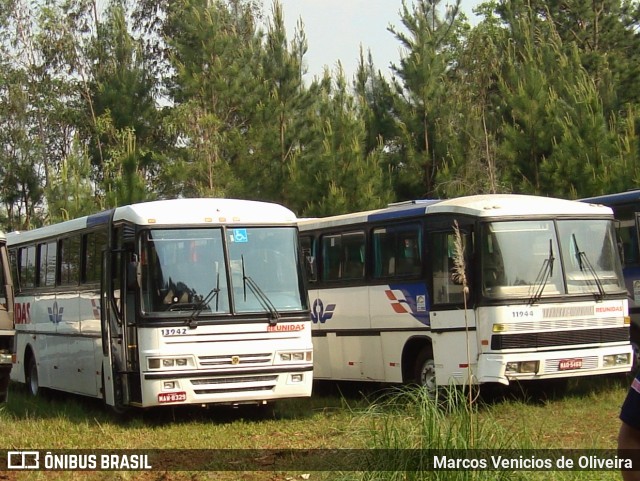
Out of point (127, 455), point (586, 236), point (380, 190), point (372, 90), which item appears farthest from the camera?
point (372, 90)

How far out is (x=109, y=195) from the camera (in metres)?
29.8

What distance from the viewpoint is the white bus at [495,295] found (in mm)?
13234

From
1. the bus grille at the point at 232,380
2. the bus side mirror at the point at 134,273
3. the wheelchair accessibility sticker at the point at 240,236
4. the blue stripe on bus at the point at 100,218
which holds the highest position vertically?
the blue stripe on bus at the point at 100,218

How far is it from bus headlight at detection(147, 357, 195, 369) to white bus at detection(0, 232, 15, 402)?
1.92 meters

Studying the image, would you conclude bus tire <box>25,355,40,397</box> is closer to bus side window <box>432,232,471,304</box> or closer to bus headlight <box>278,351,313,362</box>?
bus headlight <box>278,351,313,362</box>

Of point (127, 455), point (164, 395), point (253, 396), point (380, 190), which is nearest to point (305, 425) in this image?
point (253, 396)

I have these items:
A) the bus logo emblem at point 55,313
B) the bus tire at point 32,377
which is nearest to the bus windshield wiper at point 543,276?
the bus logo emblem at point 55,313

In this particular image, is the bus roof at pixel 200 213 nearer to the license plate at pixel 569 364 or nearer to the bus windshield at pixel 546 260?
the bus windshield at pixel 546 260

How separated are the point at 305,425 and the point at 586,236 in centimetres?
451

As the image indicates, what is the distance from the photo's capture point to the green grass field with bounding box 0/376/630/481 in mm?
7297

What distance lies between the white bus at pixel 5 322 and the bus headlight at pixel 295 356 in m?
3.37

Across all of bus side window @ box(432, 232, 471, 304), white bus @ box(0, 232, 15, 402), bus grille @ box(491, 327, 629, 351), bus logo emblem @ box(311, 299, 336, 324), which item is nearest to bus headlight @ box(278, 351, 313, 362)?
bus side window @ box(432, 232, 471, 304)

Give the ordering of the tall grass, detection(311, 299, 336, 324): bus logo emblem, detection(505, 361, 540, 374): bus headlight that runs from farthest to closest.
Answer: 1. detection(311, 299, 336, 324): bus logo emblem
2. detection(505, 361, 540, 374): bus headlight
3. the tall grass

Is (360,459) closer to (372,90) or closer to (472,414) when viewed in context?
(472,414)
